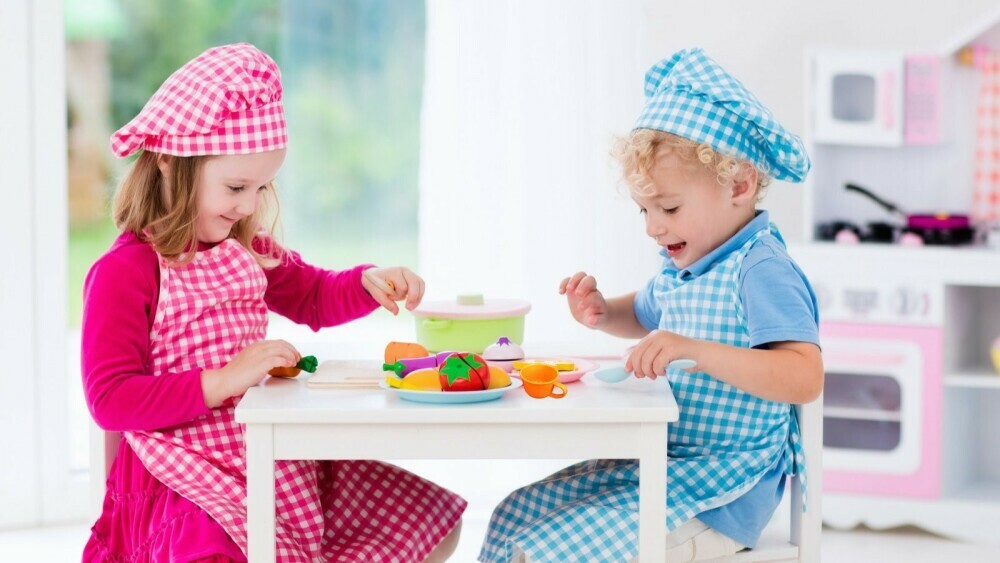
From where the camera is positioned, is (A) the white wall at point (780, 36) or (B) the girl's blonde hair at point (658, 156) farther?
(A) the white wall at point (780, 36)

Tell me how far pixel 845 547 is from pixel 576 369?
1.39m

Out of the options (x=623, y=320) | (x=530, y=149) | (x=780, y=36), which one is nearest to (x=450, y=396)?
(x=623, y=320)

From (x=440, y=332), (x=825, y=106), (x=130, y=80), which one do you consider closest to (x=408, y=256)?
(x=130, y=80)

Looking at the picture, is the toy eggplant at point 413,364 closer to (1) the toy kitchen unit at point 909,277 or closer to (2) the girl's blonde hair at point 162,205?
(2) the girl's blonde hair at point 162,205

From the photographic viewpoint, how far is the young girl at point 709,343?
60.8 inches

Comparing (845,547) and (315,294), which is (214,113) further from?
(845,547)

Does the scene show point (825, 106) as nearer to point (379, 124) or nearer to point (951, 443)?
point (951, 443)

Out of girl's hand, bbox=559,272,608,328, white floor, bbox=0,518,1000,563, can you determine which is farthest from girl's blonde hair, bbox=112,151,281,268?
white floor, bbox=0,518,1000,563

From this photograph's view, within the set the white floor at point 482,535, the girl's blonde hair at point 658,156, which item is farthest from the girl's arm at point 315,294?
the white floor at point 482,535

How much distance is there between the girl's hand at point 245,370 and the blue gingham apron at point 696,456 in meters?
0.39

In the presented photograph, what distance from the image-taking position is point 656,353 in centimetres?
151

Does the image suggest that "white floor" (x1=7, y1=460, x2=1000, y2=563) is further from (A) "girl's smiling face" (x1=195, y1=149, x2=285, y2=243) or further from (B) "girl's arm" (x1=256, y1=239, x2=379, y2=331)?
(A) "girl's smiling face" (x1=195, y1=149, x2=285, y2=243)

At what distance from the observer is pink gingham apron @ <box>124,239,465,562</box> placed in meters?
1.63

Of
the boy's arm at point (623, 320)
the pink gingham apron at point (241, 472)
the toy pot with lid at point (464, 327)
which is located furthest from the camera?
the boy's arm at point (623, 320)
